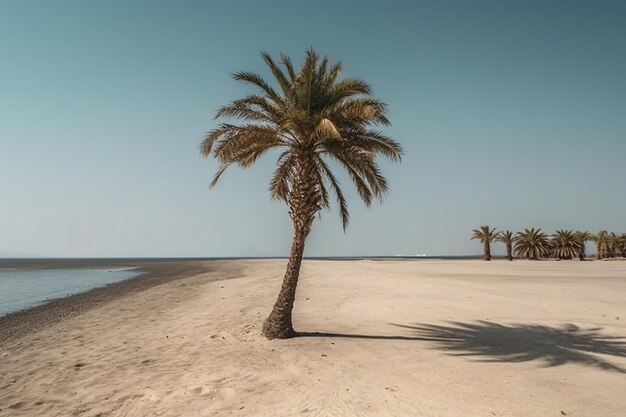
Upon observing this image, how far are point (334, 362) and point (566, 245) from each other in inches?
3146

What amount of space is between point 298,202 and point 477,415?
25.3 ft

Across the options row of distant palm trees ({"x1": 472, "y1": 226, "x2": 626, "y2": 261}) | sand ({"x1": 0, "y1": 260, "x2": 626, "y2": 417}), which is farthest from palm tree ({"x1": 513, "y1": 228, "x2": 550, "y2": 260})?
sand ({"x1": 0, "y1": 260, "x2": 626, "y2": 417})

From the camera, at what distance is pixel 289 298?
41.0ft

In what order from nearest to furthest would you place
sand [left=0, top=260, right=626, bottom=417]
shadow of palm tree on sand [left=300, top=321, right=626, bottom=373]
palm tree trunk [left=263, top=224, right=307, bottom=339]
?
1. sand [left=0, top=260, right=626, bottom=417]
2. shadow of palm tree on sand [left=300, top=321, right=626, bottom=373]
3. palm tree trunk [left=263, top=224, right=307, bottom=339]

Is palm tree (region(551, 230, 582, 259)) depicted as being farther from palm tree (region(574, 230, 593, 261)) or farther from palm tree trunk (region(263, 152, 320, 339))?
palm tree trunk (region(263, 152, 320, 339))

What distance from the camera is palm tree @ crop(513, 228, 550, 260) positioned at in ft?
232

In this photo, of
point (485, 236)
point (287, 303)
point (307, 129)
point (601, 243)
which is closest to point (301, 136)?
point (307, 129)

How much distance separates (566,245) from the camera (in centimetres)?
7356

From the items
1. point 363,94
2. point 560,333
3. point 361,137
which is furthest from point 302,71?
point 560,333

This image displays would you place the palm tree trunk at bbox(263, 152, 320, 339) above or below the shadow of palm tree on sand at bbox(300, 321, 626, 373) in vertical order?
above

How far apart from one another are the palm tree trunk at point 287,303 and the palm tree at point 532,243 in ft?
224

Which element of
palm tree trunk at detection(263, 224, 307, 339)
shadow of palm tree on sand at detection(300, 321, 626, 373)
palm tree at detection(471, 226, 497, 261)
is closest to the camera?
shadow of palm tree on sand at detection(300, 321, 626, 373)

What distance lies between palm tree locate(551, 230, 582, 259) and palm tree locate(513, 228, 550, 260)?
3399mm

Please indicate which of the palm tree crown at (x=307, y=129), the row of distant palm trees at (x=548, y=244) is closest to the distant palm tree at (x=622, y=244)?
the row of distant palm trees at (x=548, y=244)
